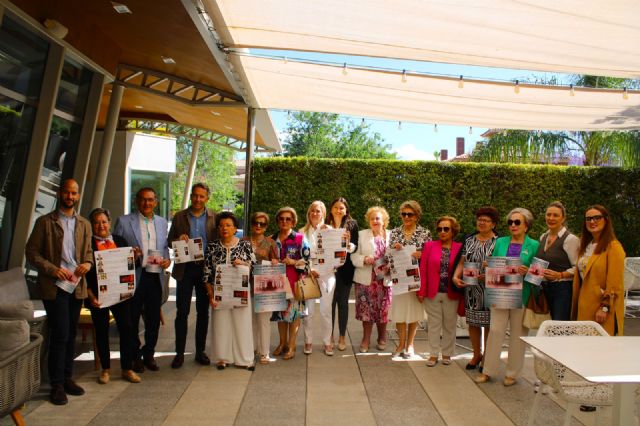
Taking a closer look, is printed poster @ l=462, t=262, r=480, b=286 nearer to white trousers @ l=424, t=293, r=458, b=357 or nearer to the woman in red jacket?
the woman in red jacket

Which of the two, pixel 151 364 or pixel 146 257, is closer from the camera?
pixel 146 257

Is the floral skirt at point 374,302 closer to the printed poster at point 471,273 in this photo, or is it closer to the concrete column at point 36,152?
the printed poster at point 471,273

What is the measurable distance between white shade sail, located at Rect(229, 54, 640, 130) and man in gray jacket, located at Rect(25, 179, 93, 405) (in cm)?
342

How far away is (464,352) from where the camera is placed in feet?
22.3

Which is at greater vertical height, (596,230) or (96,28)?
(96,28)

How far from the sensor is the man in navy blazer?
5.63m

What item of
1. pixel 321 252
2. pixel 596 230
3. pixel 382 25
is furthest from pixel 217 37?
pixel 596 230

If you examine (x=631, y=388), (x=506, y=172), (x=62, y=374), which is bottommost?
(x=62, y=374)

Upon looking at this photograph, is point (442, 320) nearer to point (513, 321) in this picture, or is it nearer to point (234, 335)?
point (513, 321)

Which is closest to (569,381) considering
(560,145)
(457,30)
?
(457,30)

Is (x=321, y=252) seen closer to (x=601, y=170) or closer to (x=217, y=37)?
(x=217, y=37)

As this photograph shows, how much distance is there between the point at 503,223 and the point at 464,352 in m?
5.15

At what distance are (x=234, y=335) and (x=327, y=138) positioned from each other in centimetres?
5179

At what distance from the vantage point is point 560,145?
1952 cm
